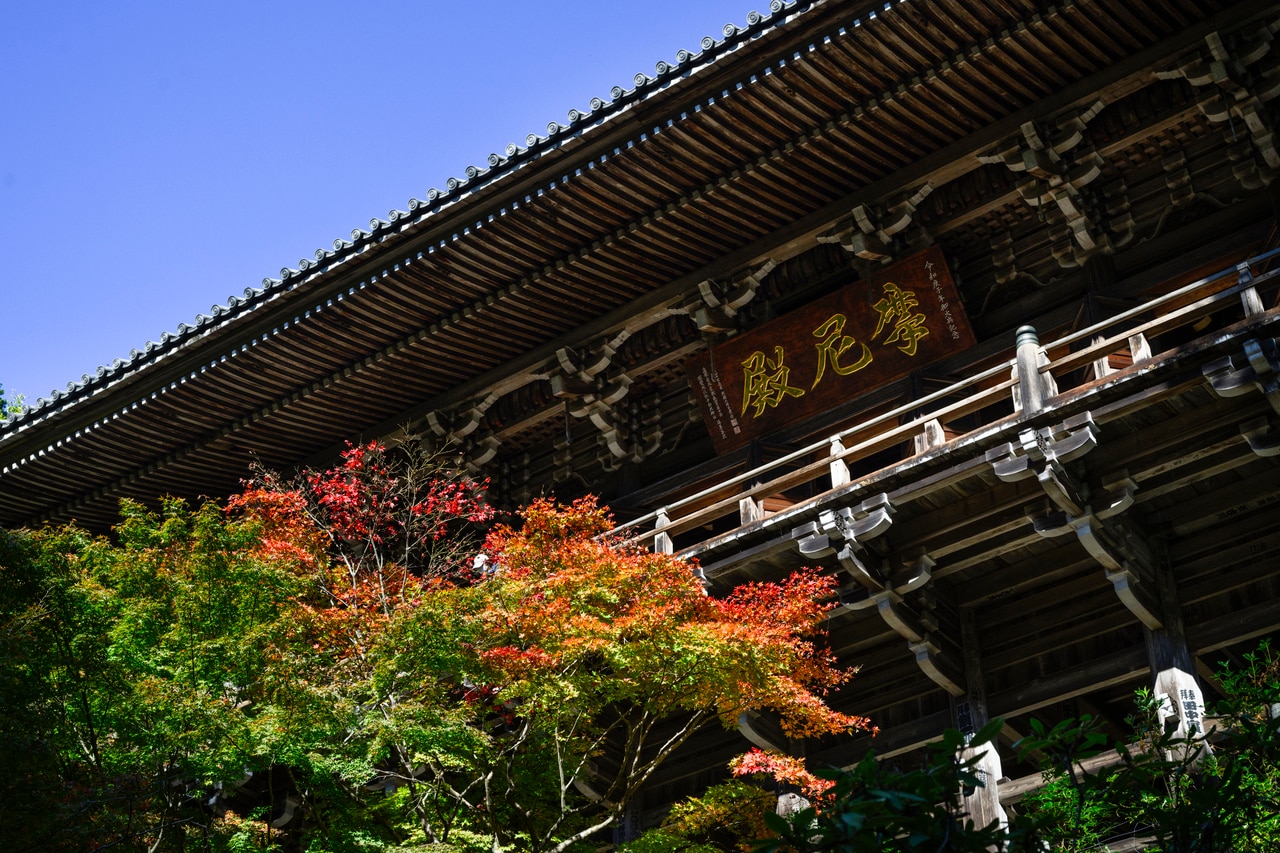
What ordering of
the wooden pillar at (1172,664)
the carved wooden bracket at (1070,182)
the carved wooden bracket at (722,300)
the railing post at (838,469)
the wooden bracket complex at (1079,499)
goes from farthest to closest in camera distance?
the carved wooden bracket at (722,300), the carved wooden bracket at (1070,182), the railing post at (838,469), the wooden bracket complex at (1079,499), the wooden pillar at (1172,664)

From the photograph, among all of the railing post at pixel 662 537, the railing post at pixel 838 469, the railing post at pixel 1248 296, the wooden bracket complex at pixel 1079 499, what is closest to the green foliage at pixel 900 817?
the wooden bracket complex at pixel 1079 499

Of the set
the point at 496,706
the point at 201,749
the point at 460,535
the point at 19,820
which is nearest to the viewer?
the point at 19,820

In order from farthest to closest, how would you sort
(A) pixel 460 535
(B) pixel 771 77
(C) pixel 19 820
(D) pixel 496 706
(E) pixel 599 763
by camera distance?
Answer: (A) pixel 460 535 < (E) pixel 599 763 < (B) pixel 771 77 < (D) pixel 496 706 < (C) pixel 19 820

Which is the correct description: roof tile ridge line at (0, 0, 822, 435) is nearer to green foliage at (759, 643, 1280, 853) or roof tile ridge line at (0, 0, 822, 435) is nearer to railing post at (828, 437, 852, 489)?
railing post at (828, 437, 852, 489)

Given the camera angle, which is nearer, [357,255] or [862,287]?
[862,287]

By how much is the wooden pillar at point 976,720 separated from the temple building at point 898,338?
40 millimetres

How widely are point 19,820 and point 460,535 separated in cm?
796

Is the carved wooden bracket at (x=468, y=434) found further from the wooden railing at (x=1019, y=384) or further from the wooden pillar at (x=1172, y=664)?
the wooden pillar at (x=1172, y=664)

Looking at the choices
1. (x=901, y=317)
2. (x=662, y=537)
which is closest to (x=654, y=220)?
(x=901, y=317)

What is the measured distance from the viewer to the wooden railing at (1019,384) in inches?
495

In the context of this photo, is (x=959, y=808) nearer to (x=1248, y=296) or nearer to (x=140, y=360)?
(x=1248, y=296)

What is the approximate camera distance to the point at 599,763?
609 inches

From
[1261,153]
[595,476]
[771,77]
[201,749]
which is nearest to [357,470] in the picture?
[595,476]

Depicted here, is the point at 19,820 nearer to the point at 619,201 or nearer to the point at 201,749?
the point at 201,749
